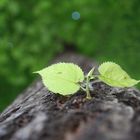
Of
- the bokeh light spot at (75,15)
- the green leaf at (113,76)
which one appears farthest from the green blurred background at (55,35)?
the green leaf at (113,76)

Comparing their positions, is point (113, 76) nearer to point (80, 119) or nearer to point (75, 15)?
point (80, 119)

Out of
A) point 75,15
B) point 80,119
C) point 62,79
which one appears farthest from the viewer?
point 75,15

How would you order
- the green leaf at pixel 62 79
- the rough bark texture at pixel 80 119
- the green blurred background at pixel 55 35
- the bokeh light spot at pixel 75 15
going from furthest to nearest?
1. the bokeh light spot at pixel 75 15
2. the green blurred background at pixel 55 35
3. the green leaf at pixel 62 79
4. the rough bark texture at pixel 80 119

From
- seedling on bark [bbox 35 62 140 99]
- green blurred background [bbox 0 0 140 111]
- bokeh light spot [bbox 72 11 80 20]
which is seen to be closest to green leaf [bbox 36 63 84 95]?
seedling on bark [bbox 35 62 140 99]

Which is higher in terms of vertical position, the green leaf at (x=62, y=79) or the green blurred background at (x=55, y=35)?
the green blurred background at (x=55, y=35)

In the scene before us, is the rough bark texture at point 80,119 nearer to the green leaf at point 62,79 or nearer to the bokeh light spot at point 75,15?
the green leaf at point 62,79

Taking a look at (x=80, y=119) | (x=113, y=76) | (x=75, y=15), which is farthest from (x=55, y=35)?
(x=80, y=119)

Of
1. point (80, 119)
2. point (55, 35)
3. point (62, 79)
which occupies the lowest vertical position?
point (80, 119)
